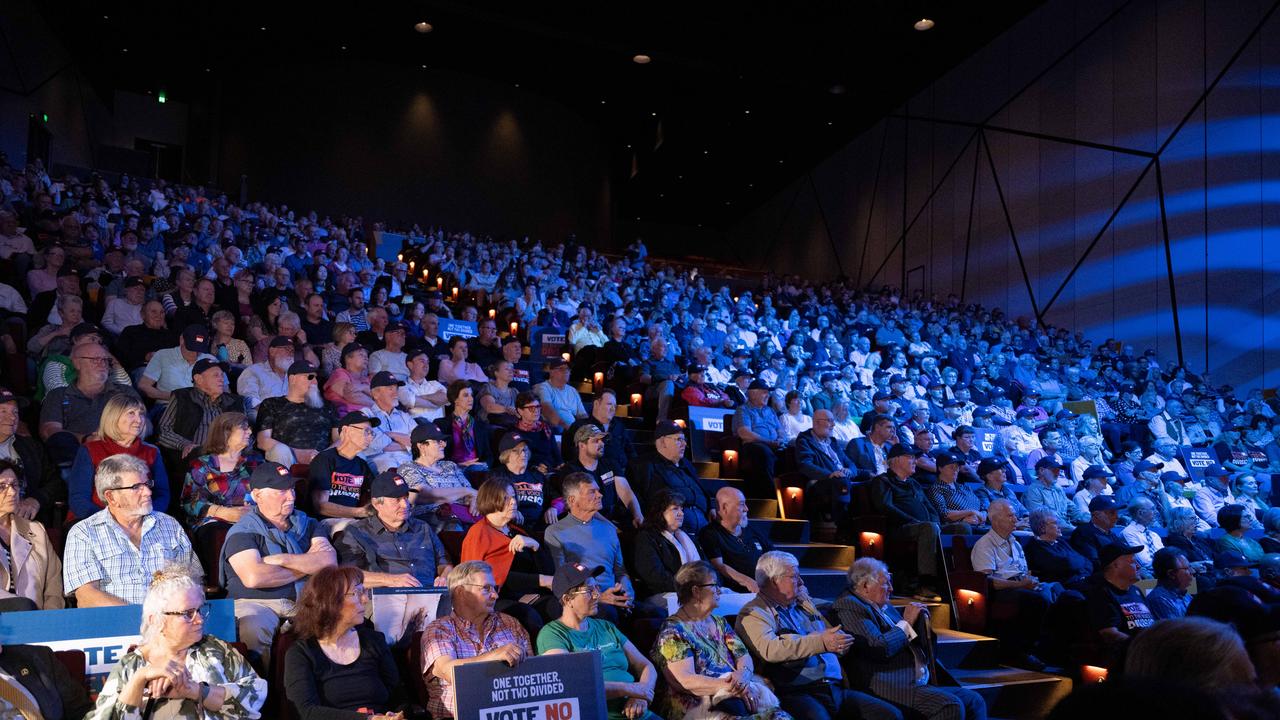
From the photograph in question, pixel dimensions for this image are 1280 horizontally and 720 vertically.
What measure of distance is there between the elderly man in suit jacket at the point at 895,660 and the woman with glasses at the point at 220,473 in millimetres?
2757

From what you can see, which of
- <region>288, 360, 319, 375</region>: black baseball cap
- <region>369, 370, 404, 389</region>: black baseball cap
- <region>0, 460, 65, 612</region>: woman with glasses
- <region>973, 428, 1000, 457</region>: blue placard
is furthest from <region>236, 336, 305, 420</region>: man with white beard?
<region>973, 428, 1000, 457</region>: blue placard

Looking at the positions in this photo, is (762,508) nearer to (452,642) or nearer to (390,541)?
(390,541)

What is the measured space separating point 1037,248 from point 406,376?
40.0ft

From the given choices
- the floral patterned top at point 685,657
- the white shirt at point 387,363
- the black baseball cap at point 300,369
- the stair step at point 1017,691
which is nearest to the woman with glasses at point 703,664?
the floral patterned top at point 685,657

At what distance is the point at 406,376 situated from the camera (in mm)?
6883

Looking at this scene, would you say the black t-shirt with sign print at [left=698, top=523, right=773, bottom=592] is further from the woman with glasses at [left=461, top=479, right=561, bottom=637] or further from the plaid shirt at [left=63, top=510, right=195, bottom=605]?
the plaid shirt at [left=63, top=510, right=195, bottom=605]

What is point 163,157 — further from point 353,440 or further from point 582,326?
point 353,440

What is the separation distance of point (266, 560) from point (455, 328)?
16.6ft

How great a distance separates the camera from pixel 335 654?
11.0 ft

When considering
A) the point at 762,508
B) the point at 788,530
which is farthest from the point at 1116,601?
the point at 762,508

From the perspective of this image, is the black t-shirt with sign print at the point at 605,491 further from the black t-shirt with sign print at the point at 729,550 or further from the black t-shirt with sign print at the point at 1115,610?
the black t-shirt with sign print at the point at 1115,610

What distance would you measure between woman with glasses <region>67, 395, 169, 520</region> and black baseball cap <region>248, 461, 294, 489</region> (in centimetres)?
56

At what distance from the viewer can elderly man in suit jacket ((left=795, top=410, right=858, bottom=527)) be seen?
21.9 feet

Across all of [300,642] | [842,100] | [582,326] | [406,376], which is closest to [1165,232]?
[842,100]
